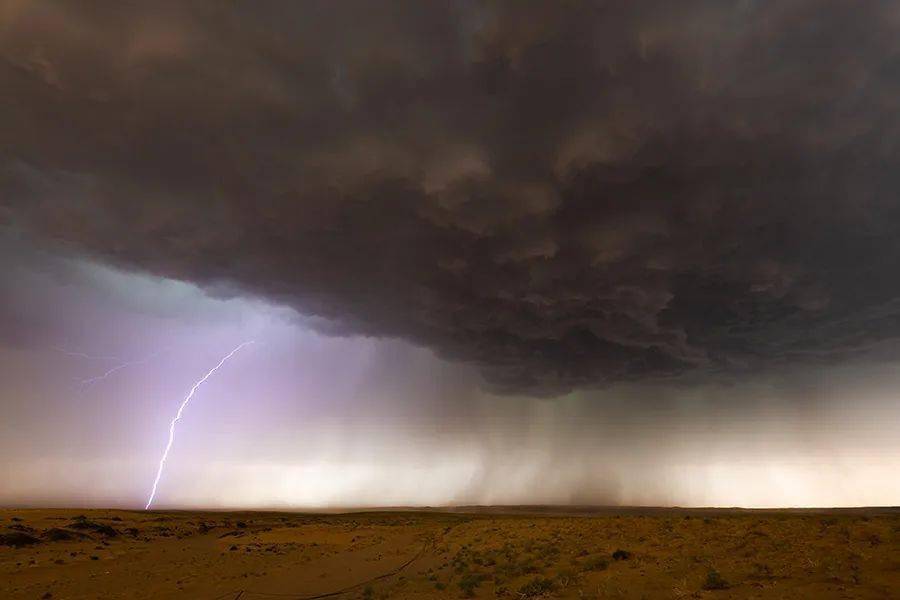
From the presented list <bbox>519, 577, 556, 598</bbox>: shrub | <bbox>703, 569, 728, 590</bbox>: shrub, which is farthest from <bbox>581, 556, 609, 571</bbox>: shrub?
<bbox>703, 569, 728, 590</bbox>: shrub

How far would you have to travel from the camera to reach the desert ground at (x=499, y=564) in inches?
674

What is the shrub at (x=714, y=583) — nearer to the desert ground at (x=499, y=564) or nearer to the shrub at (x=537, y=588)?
the desert ground at (x=499, y=564)

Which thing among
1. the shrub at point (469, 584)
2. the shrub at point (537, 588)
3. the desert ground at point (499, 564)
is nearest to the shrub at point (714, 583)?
the desert ground at point (499, 564)

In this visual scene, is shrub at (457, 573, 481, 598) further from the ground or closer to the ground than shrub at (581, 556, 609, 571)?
closer to the ground

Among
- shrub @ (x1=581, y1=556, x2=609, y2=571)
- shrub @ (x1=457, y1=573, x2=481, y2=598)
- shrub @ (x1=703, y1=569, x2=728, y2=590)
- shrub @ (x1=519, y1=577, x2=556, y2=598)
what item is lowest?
shrub @ (x1=457, y1=573, x2=481, y2=598)

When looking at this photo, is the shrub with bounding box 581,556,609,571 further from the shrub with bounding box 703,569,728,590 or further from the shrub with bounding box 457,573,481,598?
the shrub with bounding box 703,569,728,590

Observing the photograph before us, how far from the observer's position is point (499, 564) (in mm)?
26562

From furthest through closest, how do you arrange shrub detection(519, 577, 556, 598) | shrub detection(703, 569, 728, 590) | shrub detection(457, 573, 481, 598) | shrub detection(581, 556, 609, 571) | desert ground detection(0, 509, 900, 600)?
shrub detection(581, 556, 609, 571) < shrub detection(457, 573, 481, 598) < shrub detection(519, 577, 556, 598) < desert ground detection(0, 509, 900, 600) < shrub detection(703, 569, 728, 590)

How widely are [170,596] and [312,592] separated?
7047 mm

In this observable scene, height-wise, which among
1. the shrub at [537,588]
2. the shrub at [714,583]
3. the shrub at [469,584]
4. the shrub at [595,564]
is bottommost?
the shrub at [469,584]

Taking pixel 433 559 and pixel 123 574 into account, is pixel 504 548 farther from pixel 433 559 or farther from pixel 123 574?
pixel 123 574

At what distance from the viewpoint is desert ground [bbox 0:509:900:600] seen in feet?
56.2

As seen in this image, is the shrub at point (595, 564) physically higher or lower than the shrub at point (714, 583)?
lower

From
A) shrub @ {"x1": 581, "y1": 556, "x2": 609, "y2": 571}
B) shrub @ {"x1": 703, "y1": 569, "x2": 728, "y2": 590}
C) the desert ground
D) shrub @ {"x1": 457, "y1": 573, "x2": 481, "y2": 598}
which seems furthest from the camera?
shrub @ {"x1": 581, "y1": 556, "x2": 609, "y2": 571}
